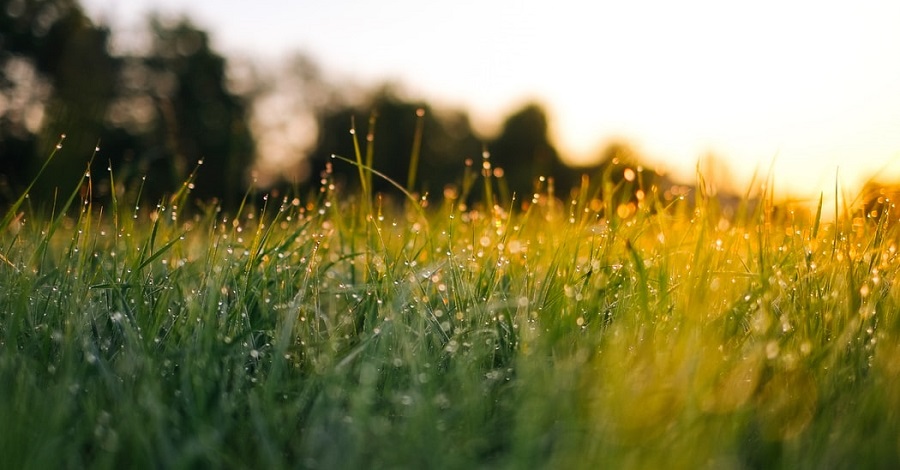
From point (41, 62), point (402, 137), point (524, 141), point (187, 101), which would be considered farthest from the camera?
point (402, 137)

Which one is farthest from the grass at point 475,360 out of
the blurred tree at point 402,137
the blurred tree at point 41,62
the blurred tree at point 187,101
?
the blurred tree at point 402,137

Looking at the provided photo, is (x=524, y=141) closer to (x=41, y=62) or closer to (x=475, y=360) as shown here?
(x=41, y=62)

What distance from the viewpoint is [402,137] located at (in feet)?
122

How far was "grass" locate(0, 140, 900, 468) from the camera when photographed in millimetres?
1428

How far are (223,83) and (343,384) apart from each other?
31.1 m

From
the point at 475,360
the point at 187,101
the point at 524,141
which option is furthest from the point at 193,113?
the point at 475,360

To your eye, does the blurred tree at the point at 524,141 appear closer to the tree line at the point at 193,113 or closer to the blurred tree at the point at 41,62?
the tree line at the point at 193,113

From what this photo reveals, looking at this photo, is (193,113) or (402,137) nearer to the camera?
(193,113)

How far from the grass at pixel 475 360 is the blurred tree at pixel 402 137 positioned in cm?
3323

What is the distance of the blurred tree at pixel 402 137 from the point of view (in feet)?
118

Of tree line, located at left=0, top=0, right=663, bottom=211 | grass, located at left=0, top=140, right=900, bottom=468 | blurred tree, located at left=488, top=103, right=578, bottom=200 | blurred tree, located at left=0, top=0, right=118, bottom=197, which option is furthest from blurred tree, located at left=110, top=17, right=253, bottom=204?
grass, located at left=0, top=140, right=900, bottom=468

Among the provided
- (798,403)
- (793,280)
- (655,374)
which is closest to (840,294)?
(793,280)

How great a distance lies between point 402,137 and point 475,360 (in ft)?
118

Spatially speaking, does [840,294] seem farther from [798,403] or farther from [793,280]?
[798,403]
